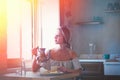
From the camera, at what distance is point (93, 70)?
386 centimetres

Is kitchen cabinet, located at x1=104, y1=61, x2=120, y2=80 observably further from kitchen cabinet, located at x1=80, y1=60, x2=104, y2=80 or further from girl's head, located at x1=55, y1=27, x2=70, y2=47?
girl's head, located at x1=55, y1=27, x2=70, y2=47

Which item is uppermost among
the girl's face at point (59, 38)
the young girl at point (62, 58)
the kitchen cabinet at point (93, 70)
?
the girl's face at point (59, 38)

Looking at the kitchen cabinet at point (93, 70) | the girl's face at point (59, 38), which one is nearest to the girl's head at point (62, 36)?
the girl's face at point (59, 38)

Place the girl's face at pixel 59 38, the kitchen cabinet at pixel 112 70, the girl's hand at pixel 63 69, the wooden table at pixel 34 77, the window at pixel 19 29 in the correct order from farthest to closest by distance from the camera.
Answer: the kitchen cabinet at pixel 112 70 → the window at pixel 19 29 → the girl's face at pixel 59 38 → the girl's hand at pixel 63 69 → the wooden table at pixel 34 77

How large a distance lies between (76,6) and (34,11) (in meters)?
1.25

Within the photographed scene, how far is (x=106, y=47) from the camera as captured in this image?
442cm

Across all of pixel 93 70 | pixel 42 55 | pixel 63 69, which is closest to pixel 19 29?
pixel 42 55

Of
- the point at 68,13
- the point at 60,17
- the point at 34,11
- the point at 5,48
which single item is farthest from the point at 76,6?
the point at 5,48

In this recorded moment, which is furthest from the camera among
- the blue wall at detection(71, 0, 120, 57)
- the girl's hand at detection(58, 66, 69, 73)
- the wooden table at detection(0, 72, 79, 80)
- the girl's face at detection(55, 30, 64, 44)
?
the blue wall at detection(71, 0, 120, 57)

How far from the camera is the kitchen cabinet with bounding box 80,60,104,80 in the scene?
12.5 ft

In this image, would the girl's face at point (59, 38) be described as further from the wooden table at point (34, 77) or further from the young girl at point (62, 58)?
the wooden table at point (34, 77)

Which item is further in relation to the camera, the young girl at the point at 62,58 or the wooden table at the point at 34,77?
the young girl at the point at 62,58

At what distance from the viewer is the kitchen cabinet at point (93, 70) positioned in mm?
3816

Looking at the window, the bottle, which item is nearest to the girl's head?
the bottle
